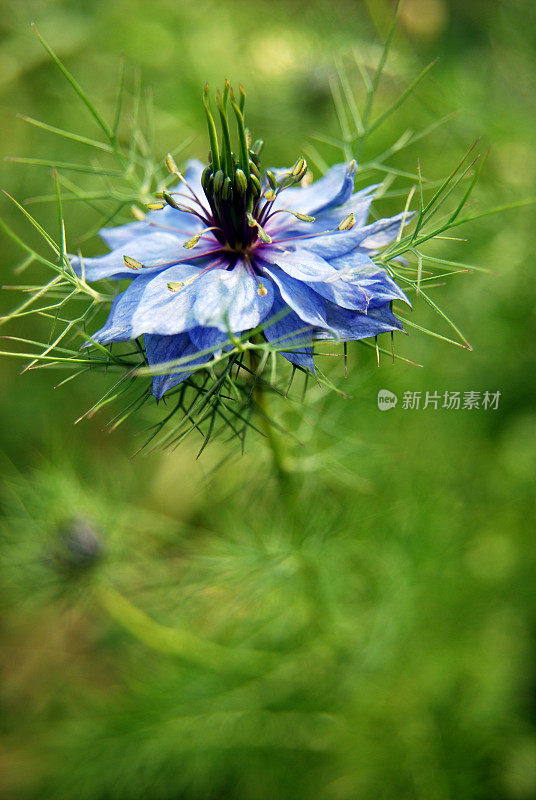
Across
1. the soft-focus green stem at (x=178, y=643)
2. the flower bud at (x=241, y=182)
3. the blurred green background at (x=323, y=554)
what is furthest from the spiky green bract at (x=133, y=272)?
the soft-focus green stem at (x=178, y=643)

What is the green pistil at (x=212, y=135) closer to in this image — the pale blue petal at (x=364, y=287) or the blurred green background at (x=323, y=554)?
the pale blue petal at (x=364, y=287)

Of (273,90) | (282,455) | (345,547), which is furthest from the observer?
(273,90)

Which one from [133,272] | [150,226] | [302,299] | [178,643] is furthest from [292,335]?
[178,643]

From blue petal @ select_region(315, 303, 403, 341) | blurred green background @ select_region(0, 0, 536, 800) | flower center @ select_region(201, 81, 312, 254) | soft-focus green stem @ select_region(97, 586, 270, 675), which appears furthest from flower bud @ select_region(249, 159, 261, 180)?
soft-focus green stem @ select_region(97, 586, 270, 675)

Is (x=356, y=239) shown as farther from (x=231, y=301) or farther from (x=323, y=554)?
(x=323, y=554)

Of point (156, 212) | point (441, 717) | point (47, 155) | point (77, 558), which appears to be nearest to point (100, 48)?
point (47, 155)

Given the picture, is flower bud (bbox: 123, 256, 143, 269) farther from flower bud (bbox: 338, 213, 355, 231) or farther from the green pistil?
flower bud (bbox: 338, 213, 355, 231)

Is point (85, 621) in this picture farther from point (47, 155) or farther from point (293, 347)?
point (293, 347)
